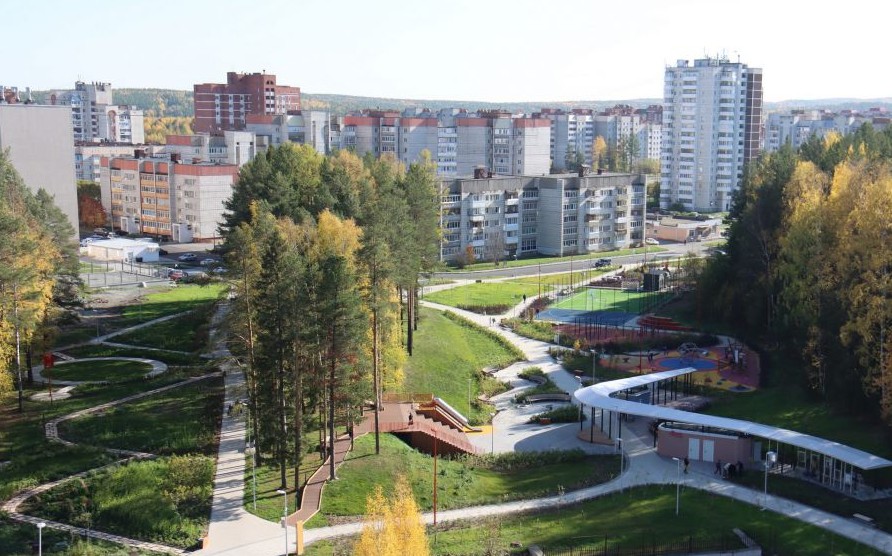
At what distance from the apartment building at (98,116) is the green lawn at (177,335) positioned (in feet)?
391

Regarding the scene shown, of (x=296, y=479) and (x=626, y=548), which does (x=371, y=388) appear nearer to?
(x=296, y=479)

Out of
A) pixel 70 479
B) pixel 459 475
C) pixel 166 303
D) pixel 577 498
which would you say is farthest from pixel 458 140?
pixel 70 479

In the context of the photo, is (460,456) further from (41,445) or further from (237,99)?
(237,99)

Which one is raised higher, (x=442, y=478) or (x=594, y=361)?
(x=594, y=361)

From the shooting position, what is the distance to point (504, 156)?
13075cm

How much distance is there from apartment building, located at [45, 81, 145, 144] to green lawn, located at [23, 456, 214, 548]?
144 metres

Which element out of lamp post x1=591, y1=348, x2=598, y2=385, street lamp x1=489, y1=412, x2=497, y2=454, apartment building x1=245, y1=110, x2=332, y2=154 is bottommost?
street lamp x1=489, y1=412, x2=497, y2=454

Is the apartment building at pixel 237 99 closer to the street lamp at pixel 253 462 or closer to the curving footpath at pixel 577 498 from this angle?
the curving footpath at pixel 577 498

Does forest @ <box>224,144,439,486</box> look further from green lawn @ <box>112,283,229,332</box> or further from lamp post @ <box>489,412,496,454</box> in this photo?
green lawn @ <box>112,283,229,332</box>

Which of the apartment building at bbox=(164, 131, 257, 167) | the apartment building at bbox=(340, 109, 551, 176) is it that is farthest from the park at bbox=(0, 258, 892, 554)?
the apartment building at bbox=(340, 109, 551, 176)

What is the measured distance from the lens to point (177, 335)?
188 ft

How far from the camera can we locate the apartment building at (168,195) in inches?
3942

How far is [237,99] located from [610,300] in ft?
357

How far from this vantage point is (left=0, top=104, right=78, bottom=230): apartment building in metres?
84.9
